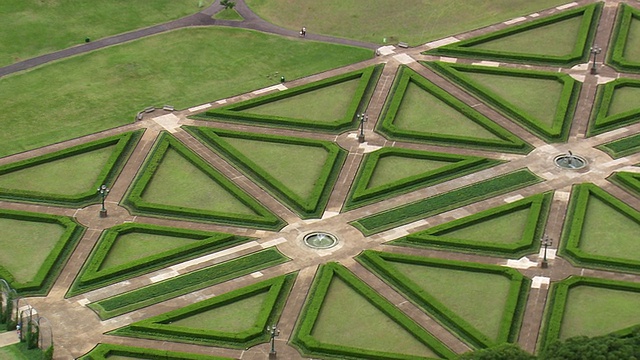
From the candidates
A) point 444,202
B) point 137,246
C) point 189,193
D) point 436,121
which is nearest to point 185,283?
point 137,246

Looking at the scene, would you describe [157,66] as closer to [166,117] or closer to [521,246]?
[166,117]

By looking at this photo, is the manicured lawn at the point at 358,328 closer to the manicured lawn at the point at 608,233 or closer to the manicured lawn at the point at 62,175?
the manicured lawn at the point at 608,233

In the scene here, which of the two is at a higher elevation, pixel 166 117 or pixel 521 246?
A: pixel 166 117

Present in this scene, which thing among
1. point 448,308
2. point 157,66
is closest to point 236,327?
point 448,308

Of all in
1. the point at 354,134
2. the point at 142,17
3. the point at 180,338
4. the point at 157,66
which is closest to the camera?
the point at 180,338

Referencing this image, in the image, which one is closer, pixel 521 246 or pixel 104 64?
pixel 521 246

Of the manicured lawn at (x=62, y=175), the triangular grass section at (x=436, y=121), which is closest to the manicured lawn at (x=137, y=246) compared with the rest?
the manicured lawn at (x=62, y=175)

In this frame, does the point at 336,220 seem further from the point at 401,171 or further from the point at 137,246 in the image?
the point at 137,246

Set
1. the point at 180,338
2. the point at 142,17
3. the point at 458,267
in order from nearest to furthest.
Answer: the point at 180,338 < the point at 458,267 < the point at 142,17

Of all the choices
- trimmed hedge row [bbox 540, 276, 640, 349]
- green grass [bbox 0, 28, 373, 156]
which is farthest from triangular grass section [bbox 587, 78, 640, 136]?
green grass [bbox 0, 28, 373, 156]
